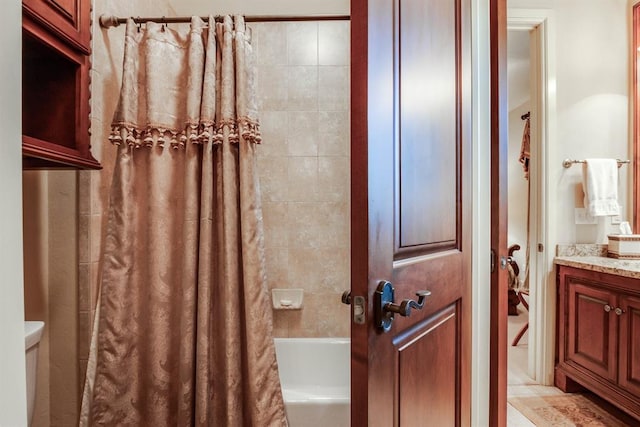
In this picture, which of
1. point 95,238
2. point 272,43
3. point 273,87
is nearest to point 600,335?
point 273,87

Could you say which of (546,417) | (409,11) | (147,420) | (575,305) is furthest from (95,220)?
(575,305)

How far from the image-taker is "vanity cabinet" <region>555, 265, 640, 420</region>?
1771 mm

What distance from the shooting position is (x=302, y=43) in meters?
2.02

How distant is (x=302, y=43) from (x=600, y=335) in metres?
2.37

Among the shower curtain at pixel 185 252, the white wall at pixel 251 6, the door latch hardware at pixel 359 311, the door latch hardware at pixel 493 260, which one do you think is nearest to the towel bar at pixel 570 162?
the door latch hardware at pixel 493 260

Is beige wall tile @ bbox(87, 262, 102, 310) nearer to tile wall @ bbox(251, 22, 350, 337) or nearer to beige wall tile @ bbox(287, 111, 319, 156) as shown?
tile wall @ bbox(251, 22, 350, 337)

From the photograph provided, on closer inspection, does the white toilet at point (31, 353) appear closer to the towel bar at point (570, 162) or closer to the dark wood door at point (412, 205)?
the dark wood door at point (412, 205)

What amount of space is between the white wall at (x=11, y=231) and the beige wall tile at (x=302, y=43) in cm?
170

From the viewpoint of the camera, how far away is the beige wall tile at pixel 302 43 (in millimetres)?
2016

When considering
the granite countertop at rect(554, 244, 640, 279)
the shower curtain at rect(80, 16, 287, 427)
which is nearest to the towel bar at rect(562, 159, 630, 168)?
the granite countertop at rect(554, 244, 640, 279)

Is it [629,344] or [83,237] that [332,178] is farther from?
[629,344]

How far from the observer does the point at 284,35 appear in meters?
2.02

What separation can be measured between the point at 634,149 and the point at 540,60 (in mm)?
865

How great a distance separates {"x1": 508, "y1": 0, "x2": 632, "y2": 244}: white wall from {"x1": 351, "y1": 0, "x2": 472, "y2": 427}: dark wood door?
158 centimetres
